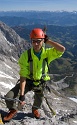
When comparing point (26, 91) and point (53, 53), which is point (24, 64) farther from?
point (26, 91)

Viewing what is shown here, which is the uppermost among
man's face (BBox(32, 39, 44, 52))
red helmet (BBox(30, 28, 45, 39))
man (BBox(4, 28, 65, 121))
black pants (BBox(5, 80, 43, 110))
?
red helmet (BBox(30, 28, 45, 39))

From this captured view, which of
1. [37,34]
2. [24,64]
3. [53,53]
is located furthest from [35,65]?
[37,34]

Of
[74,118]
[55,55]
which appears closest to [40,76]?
[55,55]

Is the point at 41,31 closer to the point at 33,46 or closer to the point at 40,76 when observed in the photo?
the point at 33,46

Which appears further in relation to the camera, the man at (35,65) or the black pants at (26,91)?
the black pants at (26,91)

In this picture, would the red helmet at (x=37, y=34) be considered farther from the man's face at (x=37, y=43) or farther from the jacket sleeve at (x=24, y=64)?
the jacket sleeve at (x=24, y=64)

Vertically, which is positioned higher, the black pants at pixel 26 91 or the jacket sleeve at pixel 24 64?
the jacket sleeve at pixel 24 64

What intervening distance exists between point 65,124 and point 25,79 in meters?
3.02

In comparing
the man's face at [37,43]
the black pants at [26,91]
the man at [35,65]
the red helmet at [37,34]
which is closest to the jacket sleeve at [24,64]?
the man at [35,65]

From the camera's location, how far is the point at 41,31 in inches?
490

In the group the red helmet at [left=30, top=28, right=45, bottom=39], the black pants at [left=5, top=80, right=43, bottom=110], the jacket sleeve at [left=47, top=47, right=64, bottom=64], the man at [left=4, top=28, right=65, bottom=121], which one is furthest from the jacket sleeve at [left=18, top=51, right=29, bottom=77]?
the jacket sleeve at [left=47, top=47, right=64, bottom=64]

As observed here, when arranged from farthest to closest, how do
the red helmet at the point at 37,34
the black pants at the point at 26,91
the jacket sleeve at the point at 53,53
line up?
1. the black pants at the point at 26,91
2. the jacket sleeve at the point at 53,53
3. the red helmet at the point at 37,34

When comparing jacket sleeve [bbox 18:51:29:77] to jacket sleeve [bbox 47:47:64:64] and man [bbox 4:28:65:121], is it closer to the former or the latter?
man [bbox 4:28:65:121]

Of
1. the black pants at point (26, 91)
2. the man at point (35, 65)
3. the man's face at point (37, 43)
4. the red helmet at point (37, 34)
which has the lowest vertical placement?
the black pants at point (26, 91)
